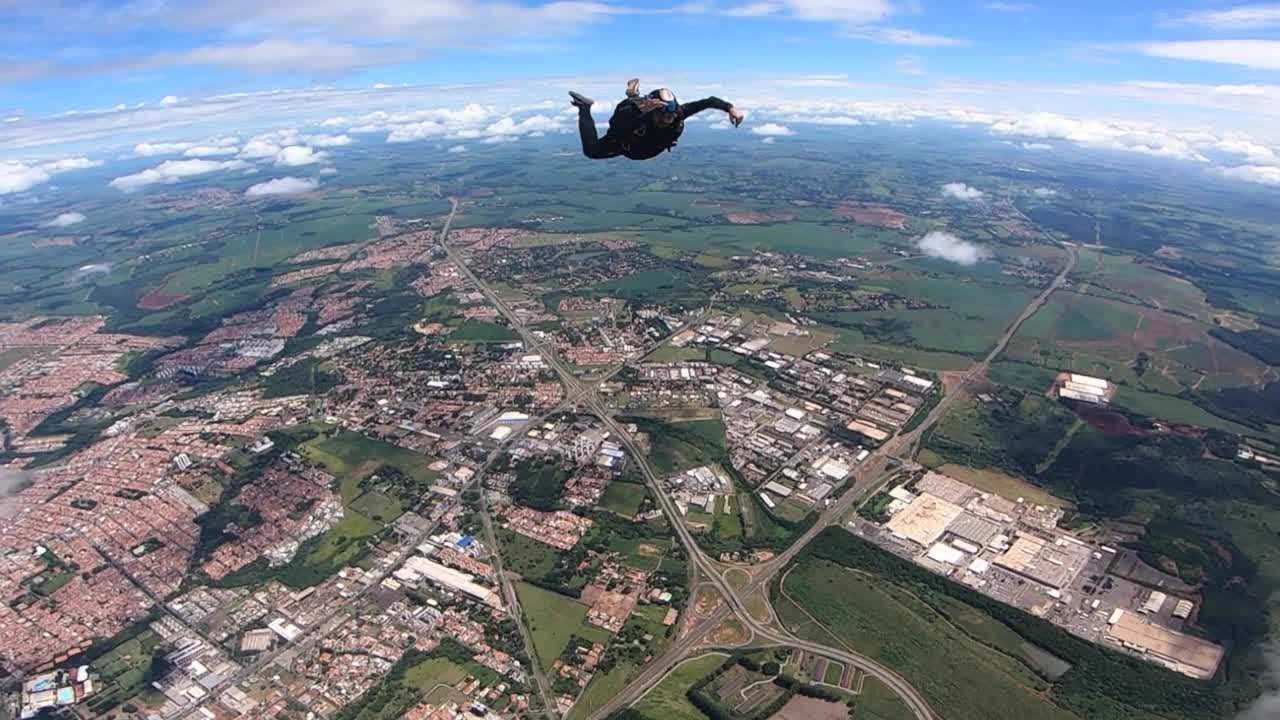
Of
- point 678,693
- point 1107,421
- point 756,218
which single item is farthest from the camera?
point 756,218

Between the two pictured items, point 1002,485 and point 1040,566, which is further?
point 1002,485

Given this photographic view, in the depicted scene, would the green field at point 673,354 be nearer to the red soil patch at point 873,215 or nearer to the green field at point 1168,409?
the green field at point 1168,409

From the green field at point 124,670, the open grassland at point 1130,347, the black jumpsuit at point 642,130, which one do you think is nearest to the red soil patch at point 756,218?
the open grassland at point 1130,347

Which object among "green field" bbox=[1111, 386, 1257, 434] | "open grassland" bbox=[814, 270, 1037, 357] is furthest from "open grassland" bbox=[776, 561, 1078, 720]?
"open grassland" bbox=[814, 270, 1037, 357]

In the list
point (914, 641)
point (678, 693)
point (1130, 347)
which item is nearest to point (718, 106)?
point (678, 693)

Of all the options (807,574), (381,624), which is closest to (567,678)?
(381,624)

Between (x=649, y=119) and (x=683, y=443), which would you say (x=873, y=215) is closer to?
(x=683, y=443)
